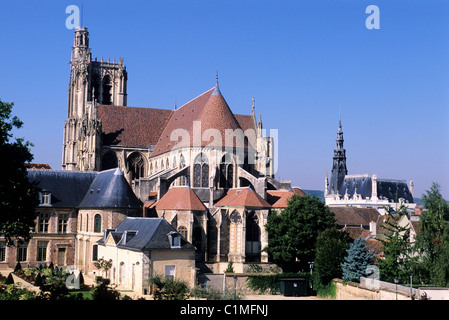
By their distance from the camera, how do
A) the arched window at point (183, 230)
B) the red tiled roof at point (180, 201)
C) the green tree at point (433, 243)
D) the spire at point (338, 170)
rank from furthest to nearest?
the spire at point (338, 170)
the red tiled roof at point (180, 201)
the arched window at point (183, 230)
the green tree at point (433, 243)

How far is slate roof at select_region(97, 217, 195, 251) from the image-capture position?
145 feet

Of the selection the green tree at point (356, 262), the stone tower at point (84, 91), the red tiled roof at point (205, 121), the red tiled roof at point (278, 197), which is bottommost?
the green tree at point (356, 262)

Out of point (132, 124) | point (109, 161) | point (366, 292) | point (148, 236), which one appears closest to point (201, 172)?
point (109, 161)

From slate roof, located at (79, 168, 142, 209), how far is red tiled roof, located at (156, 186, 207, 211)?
2789 mm

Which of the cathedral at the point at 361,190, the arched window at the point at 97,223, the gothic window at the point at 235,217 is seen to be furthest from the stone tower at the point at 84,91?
the cathedral at the point at 361,190

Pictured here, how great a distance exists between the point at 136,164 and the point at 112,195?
26058mm

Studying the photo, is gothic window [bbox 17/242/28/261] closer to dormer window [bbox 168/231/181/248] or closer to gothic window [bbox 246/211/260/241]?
dormer window [bbox 168/231/181/248]

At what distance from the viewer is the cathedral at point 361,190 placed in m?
124

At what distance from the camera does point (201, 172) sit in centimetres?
6494

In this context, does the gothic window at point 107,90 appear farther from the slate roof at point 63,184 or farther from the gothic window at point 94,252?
the gothic window at point 94,252

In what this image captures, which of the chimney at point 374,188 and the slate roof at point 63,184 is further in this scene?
the chimney at point 374,188

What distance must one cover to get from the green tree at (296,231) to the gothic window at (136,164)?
28.2 metres

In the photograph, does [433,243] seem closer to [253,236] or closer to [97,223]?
[253,236]

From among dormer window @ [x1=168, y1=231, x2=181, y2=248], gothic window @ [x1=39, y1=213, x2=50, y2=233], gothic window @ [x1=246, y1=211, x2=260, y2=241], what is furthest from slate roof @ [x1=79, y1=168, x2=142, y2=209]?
gothic window @ [x1=246, y1=211, x2=260, y2=241]
